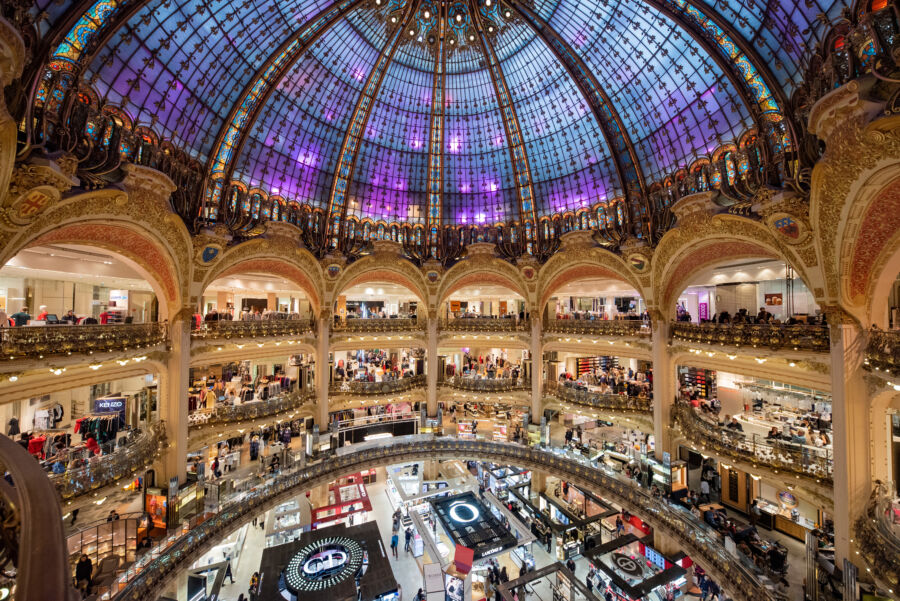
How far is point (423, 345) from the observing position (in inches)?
1187

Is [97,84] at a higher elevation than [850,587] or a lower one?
higher

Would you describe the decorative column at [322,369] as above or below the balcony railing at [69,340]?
below

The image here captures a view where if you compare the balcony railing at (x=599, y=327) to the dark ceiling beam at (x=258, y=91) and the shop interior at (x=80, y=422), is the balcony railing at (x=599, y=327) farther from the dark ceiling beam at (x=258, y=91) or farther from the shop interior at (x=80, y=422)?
the shop interior at (x=80, y=422)

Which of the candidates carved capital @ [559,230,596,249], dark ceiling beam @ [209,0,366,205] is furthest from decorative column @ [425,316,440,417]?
dark ceiling beam @ [209,0,366,205]

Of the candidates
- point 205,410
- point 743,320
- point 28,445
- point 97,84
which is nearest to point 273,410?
point 205,410

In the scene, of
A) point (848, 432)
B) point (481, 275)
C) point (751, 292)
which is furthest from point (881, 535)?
point (481, 275)

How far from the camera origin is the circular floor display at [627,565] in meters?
18.0

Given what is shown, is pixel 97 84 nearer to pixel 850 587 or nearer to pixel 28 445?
pixel 28 445

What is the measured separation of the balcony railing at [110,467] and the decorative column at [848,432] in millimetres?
24986

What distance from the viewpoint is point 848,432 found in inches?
503

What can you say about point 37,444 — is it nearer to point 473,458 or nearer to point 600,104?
point 473,458

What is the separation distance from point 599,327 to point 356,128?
20526mm

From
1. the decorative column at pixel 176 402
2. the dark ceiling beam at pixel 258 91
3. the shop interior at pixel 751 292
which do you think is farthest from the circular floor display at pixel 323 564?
the shop interior at pixel 751 292

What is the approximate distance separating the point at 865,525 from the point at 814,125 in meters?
11.9
